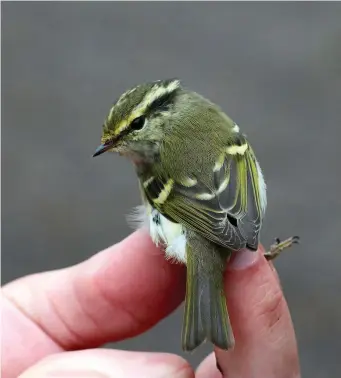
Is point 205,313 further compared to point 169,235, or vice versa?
point 169,235

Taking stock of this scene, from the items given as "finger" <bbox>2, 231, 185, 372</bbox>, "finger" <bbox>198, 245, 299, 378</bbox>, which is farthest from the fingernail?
"finger" <bbox>2, 231, 185, 372</bbox>

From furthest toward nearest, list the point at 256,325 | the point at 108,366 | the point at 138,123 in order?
the point at 138,123 < the point at 256,325 < the point at 108,366

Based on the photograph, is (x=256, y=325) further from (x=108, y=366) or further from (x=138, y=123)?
(x=138, y=123)

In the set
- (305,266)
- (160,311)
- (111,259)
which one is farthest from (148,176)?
(305,266)

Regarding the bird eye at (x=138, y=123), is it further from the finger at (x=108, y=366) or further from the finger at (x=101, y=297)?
the finger at (x=108, y=366)

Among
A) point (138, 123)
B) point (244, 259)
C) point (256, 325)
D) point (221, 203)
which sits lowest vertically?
point (256, 325)

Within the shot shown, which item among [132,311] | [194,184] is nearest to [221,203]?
[194,184]

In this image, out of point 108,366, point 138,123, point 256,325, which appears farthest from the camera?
point 138,123

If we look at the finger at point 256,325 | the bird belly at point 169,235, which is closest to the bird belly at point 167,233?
the bird belly at point 169,235
